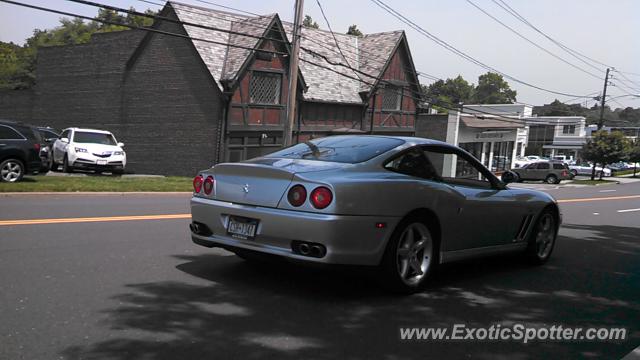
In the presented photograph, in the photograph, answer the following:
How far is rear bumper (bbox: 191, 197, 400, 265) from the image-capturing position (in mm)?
4910

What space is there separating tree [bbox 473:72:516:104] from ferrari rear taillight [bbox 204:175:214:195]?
157 meters

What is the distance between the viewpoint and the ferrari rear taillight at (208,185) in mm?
5723

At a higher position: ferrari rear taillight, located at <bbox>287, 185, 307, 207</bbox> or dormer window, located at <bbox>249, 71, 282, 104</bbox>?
dormer window, located at <bbox>249, 71, 282, 104</bbox>

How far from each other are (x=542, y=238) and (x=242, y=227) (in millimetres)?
4205

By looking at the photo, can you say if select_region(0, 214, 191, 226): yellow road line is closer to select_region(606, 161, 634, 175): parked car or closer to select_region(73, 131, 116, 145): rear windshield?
select_region(73, 131, 116, 145): rear windshield

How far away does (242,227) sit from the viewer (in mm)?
5359

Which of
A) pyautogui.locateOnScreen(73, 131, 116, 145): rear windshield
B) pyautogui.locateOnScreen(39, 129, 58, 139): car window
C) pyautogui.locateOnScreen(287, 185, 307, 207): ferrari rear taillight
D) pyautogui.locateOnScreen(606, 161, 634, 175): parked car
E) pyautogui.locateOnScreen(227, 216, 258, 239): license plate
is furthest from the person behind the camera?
pyautogui.locateOnScreen(606, 161, 634, 175): parked car

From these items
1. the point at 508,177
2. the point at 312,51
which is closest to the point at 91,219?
the point at 508,177

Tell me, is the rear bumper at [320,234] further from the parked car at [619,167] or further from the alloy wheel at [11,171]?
the parked car at [619,167]

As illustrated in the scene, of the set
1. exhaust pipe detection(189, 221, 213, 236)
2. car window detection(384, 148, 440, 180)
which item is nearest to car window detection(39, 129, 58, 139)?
exhaust pipe detection(189, 221, 213, 236)

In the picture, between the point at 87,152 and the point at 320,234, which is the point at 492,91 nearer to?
the point at 87,152

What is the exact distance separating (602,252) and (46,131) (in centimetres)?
2143

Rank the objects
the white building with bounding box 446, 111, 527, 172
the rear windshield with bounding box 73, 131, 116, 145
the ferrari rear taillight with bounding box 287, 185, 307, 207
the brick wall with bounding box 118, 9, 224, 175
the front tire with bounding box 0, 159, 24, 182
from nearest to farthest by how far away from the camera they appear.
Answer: the ferrari rear taillight with bounding box 287, 185, 307, 207
the front tire with bounding box 0, 159, 24, 182
the rear windshield with bounding box 73, 131, 116, 145
the brick wall with bounding box 118, 9, 224, 175
the white building with bounding box 446, 111, 527, 172

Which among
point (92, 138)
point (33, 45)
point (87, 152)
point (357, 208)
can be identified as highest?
point (33, 45)
